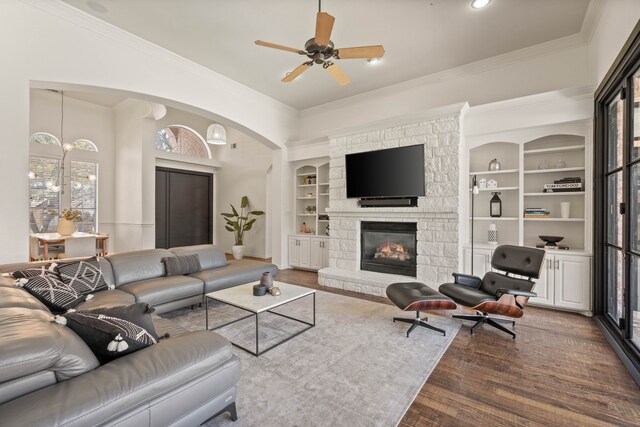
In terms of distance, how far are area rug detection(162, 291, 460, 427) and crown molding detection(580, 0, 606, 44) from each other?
3770 mm

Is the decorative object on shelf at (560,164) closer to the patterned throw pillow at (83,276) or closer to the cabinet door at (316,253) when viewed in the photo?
the cabinet door at (316,253)

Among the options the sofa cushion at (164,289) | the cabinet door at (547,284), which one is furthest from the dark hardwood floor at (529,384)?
the sofa cushion at (164,289)

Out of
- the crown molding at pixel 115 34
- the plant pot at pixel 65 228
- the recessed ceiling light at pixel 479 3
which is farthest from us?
the plant pot at pixel 65 228

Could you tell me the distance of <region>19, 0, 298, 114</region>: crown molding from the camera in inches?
126

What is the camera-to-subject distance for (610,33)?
2896 millimetres

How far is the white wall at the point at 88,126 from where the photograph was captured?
20.1ft

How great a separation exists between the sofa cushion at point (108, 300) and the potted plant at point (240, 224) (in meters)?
4.51

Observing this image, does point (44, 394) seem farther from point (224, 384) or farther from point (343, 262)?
point (343, 262)

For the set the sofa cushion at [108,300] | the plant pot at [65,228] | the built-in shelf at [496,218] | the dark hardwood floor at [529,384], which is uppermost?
the built-in shelf at [496,218]

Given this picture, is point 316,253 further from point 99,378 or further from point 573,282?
point 99,378

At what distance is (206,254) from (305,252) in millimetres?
2379

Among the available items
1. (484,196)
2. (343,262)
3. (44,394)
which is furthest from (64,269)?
(484,196)

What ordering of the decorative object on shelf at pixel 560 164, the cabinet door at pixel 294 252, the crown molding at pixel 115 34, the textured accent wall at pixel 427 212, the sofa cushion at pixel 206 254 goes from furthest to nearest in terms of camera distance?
→ the cabinet door at pixel 294 252 → the textured accent wall at pixel 427 212 → the sofa cushion at pixel 206 254 → the decorative object on shelf at pixel 560 164 → the crown molding at pixel 115 34

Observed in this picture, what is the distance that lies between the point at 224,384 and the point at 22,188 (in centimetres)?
322
